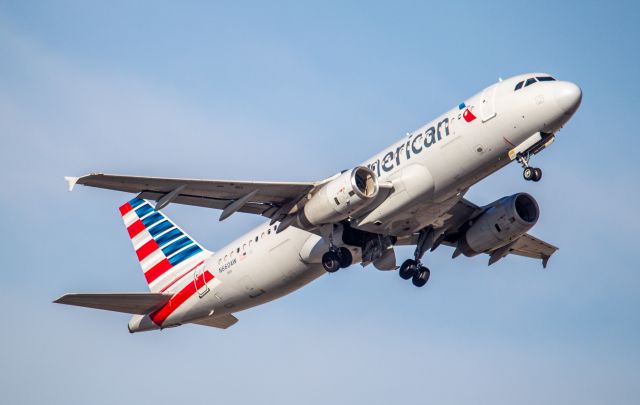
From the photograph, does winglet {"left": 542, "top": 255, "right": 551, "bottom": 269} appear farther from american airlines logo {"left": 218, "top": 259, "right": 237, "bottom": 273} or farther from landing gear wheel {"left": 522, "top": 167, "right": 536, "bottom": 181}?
american airlines logo {"left": 218, "top": 259, "right": 237, "bottom": 273}

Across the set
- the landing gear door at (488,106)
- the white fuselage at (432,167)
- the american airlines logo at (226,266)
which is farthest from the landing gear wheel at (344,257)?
the landing gear door at (488,106)

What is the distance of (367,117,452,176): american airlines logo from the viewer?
1325 inches

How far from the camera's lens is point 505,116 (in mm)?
32688

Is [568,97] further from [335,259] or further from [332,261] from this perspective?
[332,261]

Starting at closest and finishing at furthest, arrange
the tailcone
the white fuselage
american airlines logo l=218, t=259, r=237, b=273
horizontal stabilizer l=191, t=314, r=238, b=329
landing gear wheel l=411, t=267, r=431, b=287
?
the white fuselage → american airlines logo l=218, t=259, r=237, b=273 → landing gear wheel l=411, t=267, r=431, b=287 → the tailcone → horizontal stabilizer l=191, t=314, r=238, b=329

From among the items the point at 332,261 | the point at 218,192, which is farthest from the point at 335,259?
the point at 218,192

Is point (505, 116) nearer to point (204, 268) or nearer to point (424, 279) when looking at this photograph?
point (424, 279)

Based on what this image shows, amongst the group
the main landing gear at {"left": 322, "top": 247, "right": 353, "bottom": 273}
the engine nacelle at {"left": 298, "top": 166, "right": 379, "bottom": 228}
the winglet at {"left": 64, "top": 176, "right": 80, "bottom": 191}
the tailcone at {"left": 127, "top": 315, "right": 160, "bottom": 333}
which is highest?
the winglet at {"left": 64, "top": 176, "right": 80, "bottom": 191}

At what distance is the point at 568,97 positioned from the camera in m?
31.8

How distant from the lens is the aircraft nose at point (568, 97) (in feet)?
104

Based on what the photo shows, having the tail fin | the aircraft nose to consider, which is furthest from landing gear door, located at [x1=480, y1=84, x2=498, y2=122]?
the tail fin

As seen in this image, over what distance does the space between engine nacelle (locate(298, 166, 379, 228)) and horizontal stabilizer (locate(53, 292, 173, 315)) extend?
9132 millimetres

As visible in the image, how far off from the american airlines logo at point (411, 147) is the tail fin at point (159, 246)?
1084 centimetres

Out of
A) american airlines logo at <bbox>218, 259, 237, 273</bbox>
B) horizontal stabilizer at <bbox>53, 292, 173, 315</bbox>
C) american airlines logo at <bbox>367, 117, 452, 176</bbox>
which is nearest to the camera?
american airlines logo at <bbox>367, 117, 452, 176</bbox>
